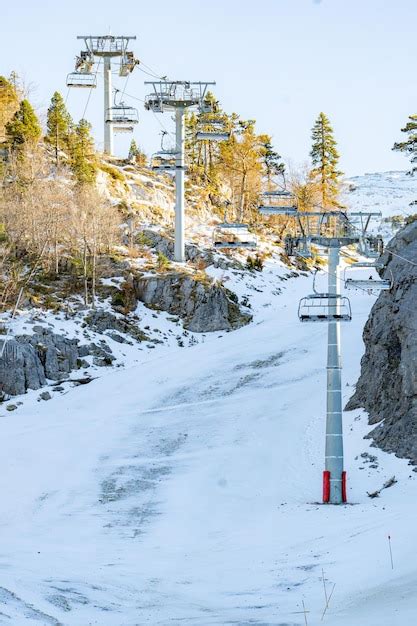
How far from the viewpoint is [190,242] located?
60.2 m

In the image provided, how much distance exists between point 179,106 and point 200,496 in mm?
34124

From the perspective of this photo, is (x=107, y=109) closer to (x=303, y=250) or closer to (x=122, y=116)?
(x=122, y=116)

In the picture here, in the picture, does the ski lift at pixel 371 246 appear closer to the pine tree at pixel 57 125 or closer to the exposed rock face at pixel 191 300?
the exposed rock face at pixel 191 300

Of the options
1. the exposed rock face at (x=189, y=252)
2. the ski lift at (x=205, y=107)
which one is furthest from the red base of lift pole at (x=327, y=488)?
the ski lift at (x=205, y=107)

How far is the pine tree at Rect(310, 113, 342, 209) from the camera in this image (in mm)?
77125

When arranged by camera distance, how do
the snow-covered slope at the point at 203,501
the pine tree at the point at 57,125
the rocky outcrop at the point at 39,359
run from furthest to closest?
the pine tree at the point at 57,125
the rocky outcrop at the point at 39,359
the snow-covered slope at the point at 203,501

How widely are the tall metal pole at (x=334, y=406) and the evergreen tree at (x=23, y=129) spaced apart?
127 ft

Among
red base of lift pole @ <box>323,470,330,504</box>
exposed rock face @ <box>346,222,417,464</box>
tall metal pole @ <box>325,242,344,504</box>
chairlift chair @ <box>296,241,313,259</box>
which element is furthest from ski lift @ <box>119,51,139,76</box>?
red base of lift pole @ <box>323,470,330,504</box>

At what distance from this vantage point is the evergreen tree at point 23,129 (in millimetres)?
58938

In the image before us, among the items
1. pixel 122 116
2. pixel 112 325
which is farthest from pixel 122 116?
pixel 112 325

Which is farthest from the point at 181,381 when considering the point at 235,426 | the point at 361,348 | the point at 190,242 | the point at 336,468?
the point at 190,242

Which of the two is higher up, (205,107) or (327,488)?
(205,107)

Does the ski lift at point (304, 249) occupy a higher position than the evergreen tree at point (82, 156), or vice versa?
the evergreen tree at point (82, 156)

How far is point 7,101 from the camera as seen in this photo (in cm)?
6844
